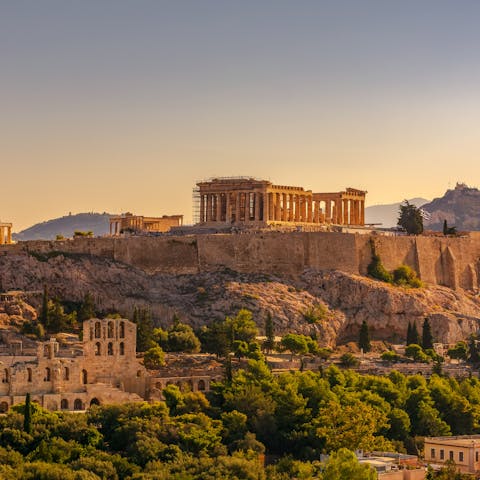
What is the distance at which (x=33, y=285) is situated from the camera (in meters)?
123

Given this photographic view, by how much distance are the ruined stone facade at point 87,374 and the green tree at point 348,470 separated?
17.6 meters

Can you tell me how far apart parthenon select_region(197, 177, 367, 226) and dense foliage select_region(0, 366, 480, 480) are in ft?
96.3

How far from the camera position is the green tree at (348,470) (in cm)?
8494

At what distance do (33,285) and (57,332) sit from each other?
28.2ft

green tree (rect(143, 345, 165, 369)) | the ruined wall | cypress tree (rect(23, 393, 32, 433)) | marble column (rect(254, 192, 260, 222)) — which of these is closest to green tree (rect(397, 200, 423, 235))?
the ruined wall

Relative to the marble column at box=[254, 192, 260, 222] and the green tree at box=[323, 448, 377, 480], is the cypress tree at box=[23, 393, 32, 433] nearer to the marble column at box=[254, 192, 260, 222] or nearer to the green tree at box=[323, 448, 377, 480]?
the green tree at box=[323, 448, 377, 480]

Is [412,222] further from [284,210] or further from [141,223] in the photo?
[141,223]

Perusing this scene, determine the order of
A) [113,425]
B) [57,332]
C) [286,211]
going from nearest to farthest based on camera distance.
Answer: [113,425] → [57,332] → [286,211]

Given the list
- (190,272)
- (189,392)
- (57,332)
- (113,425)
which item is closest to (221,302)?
(190,272)

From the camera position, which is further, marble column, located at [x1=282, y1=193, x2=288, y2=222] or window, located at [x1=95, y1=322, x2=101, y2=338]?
marble column, located at [x1=282, y1=193, x2=288, y2=222]

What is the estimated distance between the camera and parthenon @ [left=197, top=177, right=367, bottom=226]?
138750mm

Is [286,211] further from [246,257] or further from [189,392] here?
[189,392]

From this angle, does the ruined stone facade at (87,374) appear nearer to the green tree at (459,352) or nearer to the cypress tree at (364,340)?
the cypress tree at (364,340)

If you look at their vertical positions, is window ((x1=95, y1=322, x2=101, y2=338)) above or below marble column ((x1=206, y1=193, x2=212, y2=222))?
below
